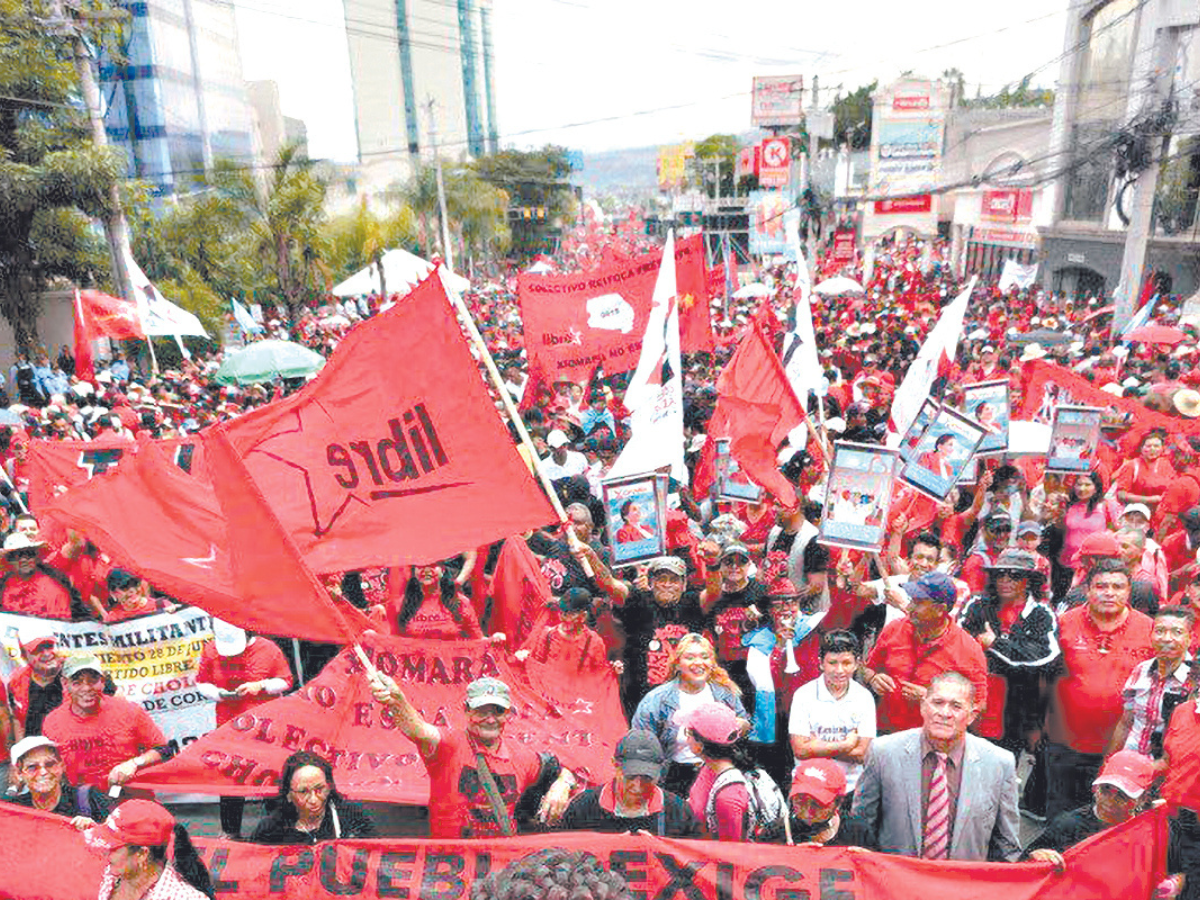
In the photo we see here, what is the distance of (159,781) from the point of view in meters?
3.99

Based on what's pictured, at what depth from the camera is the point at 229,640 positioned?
500cm

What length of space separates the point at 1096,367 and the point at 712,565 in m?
9.09

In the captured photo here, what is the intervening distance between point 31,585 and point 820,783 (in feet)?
16.3

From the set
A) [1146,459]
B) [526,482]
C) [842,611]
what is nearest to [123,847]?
[526,482]

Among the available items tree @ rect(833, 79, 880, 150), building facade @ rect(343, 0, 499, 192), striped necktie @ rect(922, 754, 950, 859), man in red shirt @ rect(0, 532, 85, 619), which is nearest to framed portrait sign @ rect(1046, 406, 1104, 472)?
striped necktie @ rect(922, 754, 950, 859)

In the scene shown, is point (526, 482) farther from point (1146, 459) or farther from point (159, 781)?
point (1146, 459)

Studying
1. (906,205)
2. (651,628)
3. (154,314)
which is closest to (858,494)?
(651,628)

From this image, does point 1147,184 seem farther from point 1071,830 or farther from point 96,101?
point 96,101

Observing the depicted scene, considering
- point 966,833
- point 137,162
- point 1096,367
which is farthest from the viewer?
point 137,162

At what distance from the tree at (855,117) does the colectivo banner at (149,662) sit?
69.1 meters

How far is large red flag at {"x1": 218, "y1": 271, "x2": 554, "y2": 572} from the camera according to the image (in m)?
4.04

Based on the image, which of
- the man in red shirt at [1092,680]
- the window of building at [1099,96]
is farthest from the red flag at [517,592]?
the window of building at [1099,96]

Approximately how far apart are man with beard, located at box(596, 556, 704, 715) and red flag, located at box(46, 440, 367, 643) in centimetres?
150

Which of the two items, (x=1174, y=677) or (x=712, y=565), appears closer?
(x=1174, y=677)
